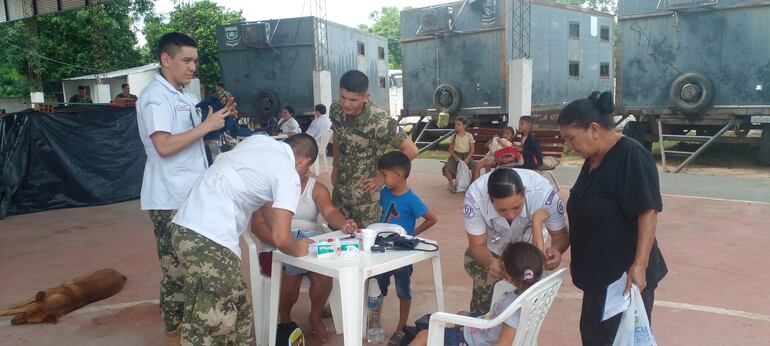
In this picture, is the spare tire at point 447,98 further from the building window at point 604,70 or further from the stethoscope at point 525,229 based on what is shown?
the stethoscope at point 525,229

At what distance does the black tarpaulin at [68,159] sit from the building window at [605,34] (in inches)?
504

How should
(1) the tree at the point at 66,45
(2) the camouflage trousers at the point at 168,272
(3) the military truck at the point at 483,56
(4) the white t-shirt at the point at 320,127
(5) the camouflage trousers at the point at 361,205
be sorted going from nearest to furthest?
(2) the camouflage trousers at the point at 168,272 < (5) the camouflage trousers at the point at 361,205 < (4) the white t-shirt at the point at 320,127 < (3) the military truck at the point at 483,56 < (1) the tree at the point at 66,45

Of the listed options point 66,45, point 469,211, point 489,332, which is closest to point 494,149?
point 469,211

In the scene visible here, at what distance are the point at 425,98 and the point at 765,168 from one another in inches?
298

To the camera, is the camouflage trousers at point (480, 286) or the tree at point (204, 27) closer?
the camouflage trousers at point (480, 286)

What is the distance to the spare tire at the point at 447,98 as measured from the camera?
13914 millimetres

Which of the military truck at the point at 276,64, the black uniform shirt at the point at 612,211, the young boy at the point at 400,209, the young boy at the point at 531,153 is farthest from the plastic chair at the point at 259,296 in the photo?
the military truck at the point at 276,64

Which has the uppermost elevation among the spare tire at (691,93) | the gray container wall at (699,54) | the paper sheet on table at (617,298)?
the gray container wall at (699,54)

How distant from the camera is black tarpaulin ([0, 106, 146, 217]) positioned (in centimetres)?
751

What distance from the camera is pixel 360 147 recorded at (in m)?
3.60

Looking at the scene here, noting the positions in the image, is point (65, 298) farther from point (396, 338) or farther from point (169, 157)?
point (396, 338)

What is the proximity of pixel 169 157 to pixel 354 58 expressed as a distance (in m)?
14.3

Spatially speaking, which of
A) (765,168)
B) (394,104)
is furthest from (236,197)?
(394,104)

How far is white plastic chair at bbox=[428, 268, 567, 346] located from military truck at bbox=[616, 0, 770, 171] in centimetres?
855
